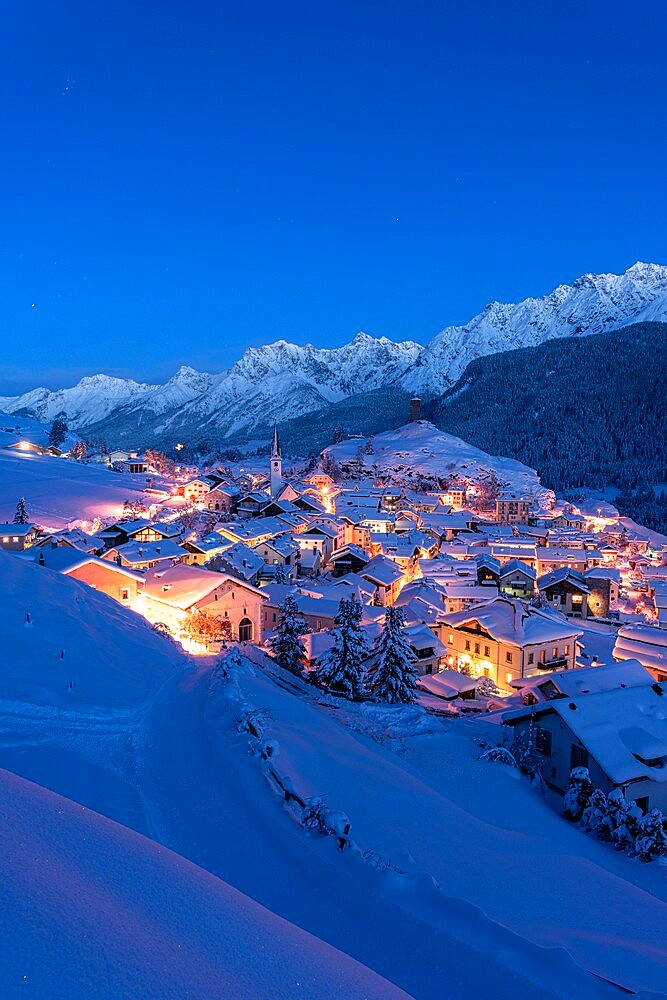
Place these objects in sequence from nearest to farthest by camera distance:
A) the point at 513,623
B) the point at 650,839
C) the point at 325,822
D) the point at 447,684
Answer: the point at 325,822
the point at 650,839
the point at 447,684
the point at 513,623

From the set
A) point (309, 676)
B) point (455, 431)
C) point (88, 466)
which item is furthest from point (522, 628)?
point (455, 431)

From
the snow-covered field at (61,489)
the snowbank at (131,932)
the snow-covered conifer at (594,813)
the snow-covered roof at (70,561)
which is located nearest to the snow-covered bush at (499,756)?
the snow-covered conifer at (594,813)

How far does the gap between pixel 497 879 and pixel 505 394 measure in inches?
7015

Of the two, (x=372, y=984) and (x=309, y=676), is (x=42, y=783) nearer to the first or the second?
(x=372, y=984)

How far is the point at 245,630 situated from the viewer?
32.1 m

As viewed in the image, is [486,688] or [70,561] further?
[70,561]

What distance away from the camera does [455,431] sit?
166 meters

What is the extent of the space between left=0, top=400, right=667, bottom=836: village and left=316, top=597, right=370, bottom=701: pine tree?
0.07 meters

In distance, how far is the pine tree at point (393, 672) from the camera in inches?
896

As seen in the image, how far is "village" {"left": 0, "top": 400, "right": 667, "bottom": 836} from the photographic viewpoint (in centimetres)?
1766

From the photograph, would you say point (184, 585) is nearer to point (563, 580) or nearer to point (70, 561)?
point (70, 561)

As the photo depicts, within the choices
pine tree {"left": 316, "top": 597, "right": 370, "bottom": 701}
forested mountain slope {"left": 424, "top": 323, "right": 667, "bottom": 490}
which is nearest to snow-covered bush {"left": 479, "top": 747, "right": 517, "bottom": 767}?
pine tree {"left": 316, "top": 597, "right": 370, "bottom": 701}

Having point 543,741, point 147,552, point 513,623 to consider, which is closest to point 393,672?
point 543,741

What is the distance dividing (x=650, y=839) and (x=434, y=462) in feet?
336
